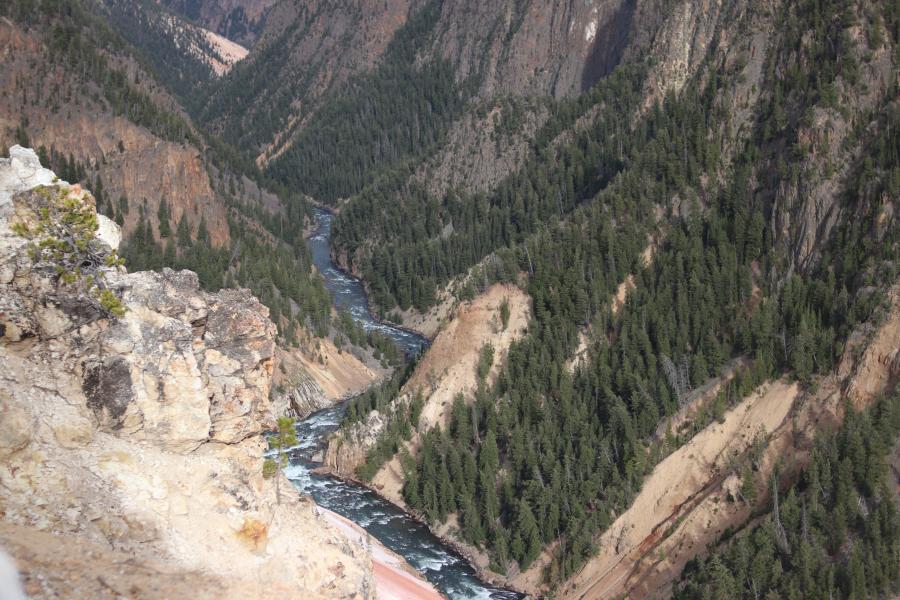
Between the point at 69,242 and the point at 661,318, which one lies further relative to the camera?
the point at 661,318

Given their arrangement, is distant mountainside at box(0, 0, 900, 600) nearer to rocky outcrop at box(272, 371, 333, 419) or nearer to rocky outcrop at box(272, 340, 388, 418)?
A: rocky outcrop at box(272, 371, 333, 419)

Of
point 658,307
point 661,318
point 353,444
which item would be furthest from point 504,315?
point 353,444

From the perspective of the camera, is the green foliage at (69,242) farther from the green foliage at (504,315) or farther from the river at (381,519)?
the green foliage at (504,315)

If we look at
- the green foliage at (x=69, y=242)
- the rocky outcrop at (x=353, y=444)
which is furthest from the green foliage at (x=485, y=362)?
the green foliage at (x=69, y=242)

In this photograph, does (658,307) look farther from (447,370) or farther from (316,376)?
(316,376)

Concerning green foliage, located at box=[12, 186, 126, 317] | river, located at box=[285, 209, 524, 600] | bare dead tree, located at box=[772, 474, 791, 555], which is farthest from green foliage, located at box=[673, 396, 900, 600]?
green foliage, located at box=[12, 186, 126, 317]

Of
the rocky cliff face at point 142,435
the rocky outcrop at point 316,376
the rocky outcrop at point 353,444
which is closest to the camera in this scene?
the rocky cliff face at point 142,435
